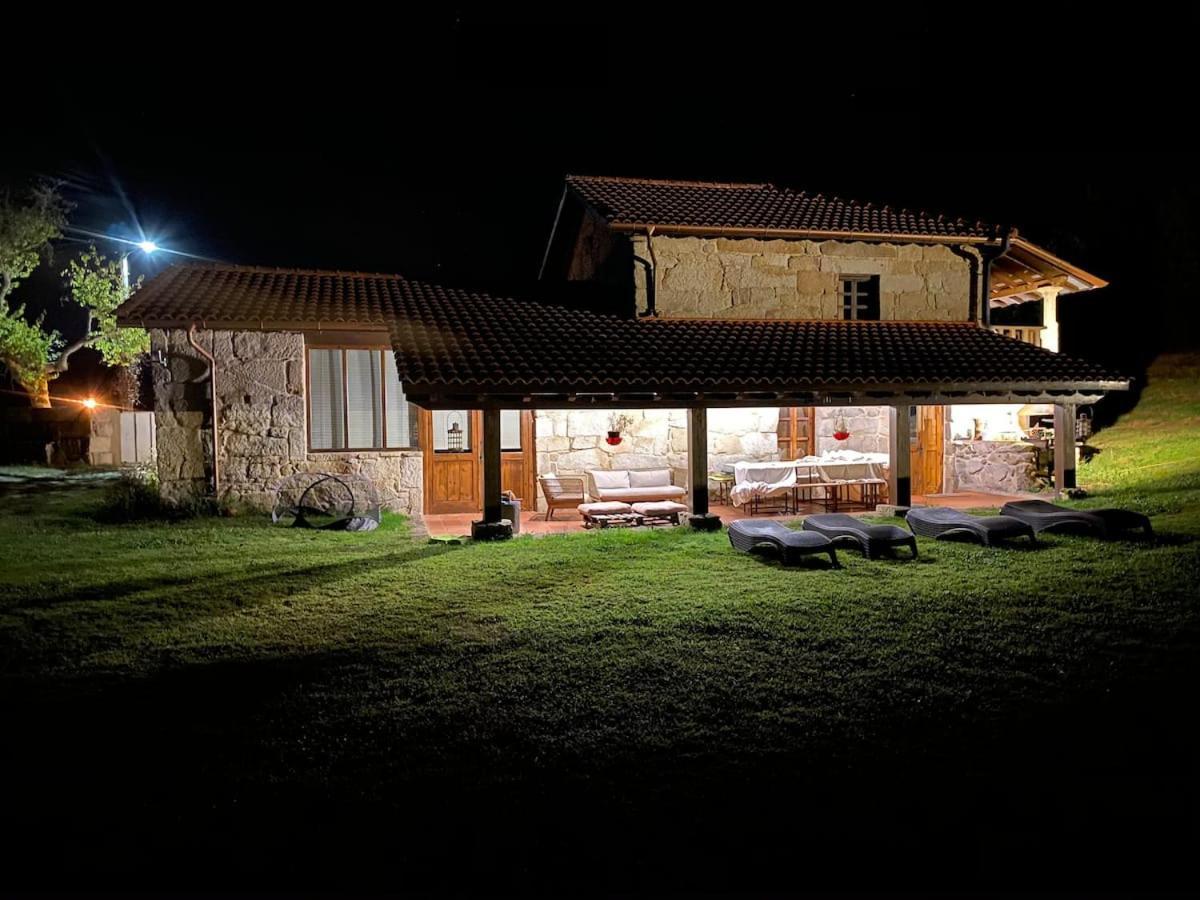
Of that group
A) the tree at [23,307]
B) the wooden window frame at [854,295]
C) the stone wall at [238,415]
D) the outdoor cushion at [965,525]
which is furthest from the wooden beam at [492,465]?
the tree at [23,307]

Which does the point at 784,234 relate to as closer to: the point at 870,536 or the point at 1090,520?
the point at 870,536

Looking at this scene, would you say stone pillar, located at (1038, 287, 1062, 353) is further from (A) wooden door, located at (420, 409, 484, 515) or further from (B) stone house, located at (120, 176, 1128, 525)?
(A) wooden door, located at (420, 409, 484, 515)

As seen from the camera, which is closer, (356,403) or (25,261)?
(356,403)

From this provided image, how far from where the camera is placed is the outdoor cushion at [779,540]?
8.92 m

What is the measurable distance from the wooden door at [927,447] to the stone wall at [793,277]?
2147mm

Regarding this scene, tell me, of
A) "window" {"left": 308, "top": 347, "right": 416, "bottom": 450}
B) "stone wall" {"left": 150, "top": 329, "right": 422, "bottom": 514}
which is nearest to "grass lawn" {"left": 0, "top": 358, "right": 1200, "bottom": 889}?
"stone wall" {"left": 150, "top": 329, "right": 422, "bottom": 514}

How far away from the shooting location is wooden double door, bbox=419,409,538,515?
14.2 m

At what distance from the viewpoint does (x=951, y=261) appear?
48.9 ft

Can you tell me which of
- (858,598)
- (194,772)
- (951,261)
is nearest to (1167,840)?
(858,598)

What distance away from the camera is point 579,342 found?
12.4 m

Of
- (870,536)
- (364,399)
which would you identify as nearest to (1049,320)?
(870,536)

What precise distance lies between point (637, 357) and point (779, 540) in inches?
159

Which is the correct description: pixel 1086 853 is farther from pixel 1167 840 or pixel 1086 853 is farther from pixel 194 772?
pixel 194 772

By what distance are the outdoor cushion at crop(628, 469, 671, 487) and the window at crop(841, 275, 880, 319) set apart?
4645 millimetres
